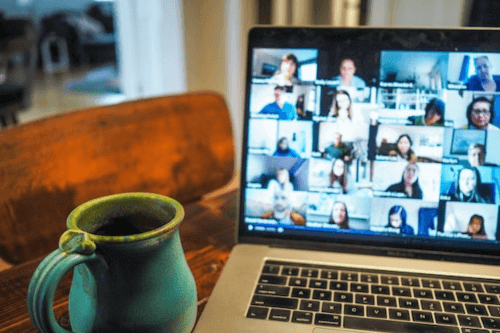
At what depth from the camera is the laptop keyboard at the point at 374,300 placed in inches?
16.6

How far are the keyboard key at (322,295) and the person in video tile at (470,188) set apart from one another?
0.65ft

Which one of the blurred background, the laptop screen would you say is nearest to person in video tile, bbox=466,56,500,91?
the laptop screen

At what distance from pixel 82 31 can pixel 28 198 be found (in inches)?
229

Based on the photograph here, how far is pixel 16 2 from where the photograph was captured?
20.3 ft

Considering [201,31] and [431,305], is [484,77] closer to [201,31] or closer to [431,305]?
[431,305]

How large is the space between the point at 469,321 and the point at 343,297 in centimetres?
12

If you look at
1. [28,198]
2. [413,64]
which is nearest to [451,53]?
[413,64]

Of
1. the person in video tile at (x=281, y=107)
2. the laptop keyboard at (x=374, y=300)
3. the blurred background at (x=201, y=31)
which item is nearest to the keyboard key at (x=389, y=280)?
the laptop keyboard at (x=374, y=300)

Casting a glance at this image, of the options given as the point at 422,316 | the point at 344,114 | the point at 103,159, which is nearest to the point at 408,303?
the point at 422,316

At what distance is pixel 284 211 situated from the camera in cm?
56

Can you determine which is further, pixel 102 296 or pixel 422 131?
pixel 422 131

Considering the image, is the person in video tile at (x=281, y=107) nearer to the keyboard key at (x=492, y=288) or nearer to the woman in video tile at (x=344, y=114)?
the woman in video tile at (x=344, y=114)

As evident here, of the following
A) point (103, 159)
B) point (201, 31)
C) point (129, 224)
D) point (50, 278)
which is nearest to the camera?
point (50, 278)

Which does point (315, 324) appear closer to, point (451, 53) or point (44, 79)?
point (451, 53)
